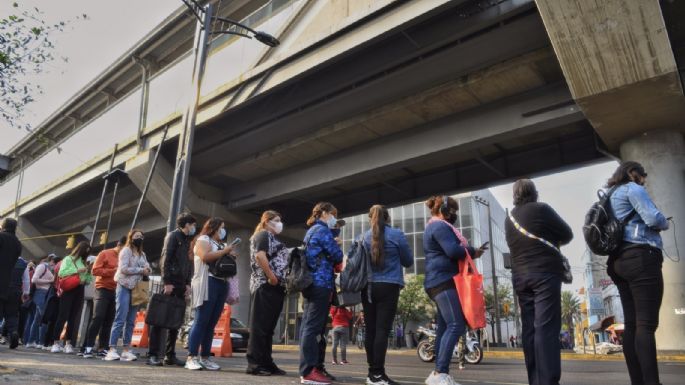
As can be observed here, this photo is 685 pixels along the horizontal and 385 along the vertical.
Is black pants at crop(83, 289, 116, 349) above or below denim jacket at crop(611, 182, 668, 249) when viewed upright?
below

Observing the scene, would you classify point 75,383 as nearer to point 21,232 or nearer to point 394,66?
point 394,66

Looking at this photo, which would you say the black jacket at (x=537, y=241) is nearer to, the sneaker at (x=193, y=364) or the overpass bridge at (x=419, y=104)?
the sneaker at (x=193, y=364)

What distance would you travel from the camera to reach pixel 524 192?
13.9 ft

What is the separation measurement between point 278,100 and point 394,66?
453 cm

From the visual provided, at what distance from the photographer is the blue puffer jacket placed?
5.01 m

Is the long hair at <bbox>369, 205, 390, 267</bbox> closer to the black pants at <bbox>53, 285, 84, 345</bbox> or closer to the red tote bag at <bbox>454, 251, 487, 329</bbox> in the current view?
the red tote bag at <bbox>454, 251, 487, 329</bbox>

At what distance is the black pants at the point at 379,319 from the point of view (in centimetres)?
483

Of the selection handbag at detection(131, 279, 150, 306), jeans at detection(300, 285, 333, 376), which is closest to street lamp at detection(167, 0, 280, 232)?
handbag at detection(131, 279, 150, 306)

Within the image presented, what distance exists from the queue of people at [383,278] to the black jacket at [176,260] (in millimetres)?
14

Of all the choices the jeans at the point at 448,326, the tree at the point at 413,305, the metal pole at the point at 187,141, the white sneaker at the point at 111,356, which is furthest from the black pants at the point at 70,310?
the tree at the point at 413,305

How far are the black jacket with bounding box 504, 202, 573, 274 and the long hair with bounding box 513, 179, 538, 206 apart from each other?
87 millimetres

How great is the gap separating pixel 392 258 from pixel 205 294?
247 cm

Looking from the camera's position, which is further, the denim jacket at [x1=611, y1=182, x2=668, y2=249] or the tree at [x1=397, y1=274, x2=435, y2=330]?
the tree at [x1=397, y1=274, x2=435, y2=330]

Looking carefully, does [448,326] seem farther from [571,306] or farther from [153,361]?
[571,306]
